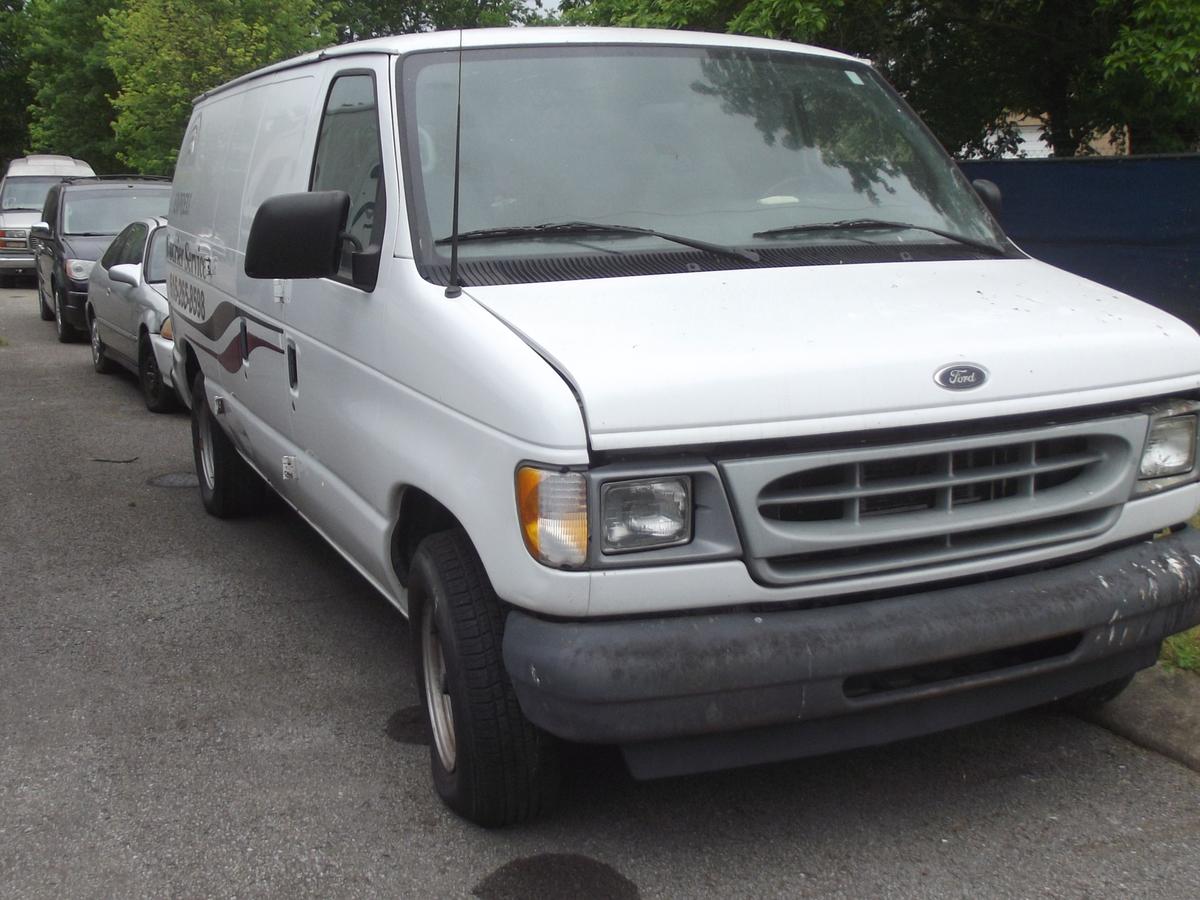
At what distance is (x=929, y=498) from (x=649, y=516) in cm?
74

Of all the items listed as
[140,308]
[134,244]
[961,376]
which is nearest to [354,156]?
[961,376]

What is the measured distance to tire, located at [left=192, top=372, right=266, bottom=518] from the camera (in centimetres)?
696

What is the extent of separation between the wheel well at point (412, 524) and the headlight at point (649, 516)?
0.76 m

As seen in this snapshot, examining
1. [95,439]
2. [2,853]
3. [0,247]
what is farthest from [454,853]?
[0,247]

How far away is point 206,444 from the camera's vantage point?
7242mm

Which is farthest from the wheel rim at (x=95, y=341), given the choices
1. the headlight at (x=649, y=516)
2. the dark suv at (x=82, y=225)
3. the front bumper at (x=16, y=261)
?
the front bumper at (x=16, y=261)

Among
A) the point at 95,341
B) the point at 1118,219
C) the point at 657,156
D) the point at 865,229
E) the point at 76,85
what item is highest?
the point at 76,85

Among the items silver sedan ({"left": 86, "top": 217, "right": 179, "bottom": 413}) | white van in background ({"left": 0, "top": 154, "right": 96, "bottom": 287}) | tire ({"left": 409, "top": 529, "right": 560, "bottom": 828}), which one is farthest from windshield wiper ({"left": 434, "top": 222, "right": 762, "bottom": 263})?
white van in background ({"left": 0, "top": 154, "right": 96, "bottom": 287})

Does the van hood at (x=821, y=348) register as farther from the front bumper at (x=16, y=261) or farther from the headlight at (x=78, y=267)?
the front bumper at (x=16, y=261)

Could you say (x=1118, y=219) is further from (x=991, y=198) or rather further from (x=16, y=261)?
(x=16, y=261)

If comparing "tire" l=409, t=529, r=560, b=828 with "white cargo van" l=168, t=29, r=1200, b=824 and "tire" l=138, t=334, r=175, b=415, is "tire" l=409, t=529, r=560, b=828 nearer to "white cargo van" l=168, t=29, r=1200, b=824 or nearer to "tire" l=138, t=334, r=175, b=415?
"white cargo van" l=168, t=29, r=1200, b=824

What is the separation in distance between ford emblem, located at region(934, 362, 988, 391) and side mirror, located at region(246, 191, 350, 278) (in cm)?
176

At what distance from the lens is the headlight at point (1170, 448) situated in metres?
3.63

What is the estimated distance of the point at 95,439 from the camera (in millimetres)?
9695
